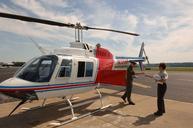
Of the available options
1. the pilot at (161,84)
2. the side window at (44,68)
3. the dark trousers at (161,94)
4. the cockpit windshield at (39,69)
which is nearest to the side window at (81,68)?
the cockpit windshield at (39,69)

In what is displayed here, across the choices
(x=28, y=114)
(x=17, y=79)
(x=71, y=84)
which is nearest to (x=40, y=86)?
(x=17, y=79)

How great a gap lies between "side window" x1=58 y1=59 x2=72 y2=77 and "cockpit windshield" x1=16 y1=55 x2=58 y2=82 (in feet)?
1.16

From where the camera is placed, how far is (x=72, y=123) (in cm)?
750

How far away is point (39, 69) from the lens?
7.52 metres

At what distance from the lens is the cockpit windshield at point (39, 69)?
7340 millimetres

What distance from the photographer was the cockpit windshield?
734 cm

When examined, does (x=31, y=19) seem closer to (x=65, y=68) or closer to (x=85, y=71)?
(x=65, y=68)

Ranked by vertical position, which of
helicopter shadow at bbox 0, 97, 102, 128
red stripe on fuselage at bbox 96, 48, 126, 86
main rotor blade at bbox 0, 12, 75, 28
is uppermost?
main rotor blade at bbox 0, 12, 75, 28

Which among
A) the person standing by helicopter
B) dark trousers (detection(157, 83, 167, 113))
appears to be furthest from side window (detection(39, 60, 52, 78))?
dark trousers (detection(157, 83, 167, 113))

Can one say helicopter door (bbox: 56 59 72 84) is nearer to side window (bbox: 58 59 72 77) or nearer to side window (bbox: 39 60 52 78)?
side window (bbox: 58 59 72 77)

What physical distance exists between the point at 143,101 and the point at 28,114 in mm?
5497

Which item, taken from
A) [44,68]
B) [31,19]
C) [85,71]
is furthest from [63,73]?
[31,19]

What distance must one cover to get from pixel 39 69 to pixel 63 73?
3.21 feet

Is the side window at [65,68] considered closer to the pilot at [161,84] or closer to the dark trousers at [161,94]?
the pilot at [161,84]
